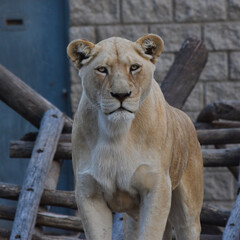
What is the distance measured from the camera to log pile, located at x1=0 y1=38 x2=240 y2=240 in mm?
5457

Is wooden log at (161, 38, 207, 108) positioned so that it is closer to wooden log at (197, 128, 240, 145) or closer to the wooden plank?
wooden log at (197, 128, 240, 145)

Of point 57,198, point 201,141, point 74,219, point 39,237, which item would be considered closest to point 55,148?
point 57,198

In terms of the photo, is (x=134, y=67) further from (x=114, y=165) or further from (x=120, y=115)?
(x=114, y=165)

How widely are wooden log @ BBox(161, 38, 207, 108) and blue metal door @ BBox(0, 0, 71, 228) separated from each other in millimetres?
1735

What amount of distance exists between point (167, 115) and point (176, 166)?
301 millimetres

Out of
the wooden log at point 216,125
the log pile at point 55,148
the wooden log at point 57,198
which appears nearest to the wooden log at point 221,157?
the log pile at point 55,148

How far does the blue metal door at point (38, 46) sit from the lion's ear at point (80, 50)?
162 inches

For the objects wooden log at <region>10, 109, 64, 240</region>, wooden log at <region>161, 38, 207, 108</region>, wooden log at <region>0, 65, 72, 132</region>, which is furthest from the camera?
wooden log at <region>161, 38, 207, 108</region>

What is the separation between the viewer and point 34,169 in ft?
18.6

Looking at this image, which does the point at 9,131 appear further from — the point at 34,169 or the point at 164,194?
the point at 164,194

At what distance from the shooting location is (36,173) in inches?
221

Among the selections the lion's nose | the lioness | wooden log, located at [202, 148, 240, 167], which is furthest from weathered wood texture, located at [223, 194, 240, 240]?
the lion's nose

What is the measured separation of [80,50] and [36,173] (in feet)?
7.13

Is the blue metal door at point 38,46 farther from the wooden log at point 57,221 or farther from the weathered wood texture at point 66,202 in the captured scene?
the wooden log at point 57,221
